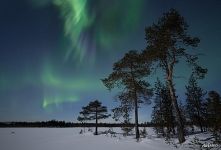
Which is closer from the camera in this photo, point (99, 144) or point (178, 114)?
point (178, 114)

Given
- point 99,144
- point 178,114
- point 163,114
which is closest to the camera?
point 178,114

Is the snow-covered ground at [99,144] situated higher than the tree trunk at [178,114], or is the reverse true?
the tree trunk at [178,114]

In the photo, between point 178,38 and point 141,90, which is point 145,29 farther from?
point 141,90

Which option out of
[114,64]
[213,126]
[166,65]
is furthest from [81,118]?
[213,126]

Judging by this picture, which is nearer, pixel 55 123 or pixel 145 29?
pixel 145 29

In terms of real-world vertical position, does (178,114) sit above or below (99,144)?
above

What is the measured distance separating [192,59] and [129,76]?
10908 mm

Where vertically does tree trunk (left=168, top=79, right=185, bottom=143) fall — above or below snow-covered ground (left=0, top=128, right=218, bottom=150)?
above

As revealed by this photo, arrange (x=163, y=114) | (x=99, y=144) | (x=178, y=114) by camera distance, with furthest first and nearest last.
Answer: (x=163, y=114)
(x=99, y=144)
(x=178, y=114)

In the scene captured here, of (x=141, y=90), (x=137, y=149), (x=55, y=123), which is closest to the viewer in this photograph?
(x=137, y=149)

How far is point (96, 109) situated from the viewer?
46.0m

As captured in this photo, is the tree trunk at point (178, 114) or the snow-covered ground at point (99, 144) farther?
the tree trunk at point (178, 114)

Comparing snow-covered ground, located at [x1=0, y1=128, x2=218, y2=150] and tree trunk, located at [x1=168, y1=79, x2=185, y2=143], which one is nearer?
snow-covered ground, located at [x1=0, y1=128, x2=218, y2=150]

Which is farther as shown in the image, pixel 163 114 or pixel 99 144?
pixel 163 114
